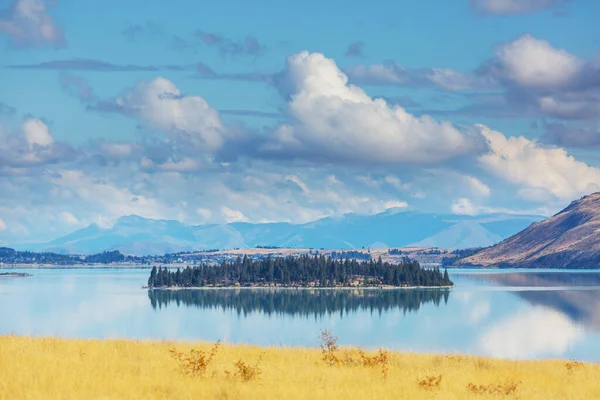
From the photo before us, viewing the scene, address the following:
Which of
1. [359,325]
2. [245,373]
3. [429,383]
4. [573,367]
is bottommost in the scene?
[359,325]

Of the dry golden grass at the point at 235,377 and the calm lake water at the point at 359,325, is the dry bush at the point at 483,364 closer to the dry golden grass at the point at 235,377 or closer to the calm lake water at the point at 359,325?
the dry golden grass at the point at 235,377

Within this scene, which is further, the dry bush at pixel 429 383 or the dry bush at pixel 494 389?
the dry bush at pixel 494 389

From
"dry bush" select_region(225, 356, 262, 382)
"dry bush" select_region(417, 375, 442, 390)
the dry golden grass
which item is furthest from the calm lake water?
"dry bush" select_region(225, 356, 262, 382)

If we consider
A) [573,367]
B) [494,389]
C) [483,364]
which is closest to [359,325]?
[573,367]

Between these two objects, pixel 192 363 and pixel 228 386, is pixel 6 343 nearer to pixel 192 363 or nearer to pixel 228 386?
pixel 192 363

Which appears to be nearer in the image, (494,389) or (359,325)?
(494,389)

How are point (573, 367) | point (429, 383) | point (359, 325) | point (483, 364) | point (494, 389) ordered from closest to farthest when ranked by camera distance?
1. point (429, 383)
2. point (494, 389)
3. point (483, 364)
4. point (573, 367)
5. point (359, 325)

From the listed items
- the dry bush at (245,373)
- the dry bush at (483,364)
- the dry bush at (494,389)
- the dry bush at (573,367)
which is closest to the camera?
the dry bush at (245,373)

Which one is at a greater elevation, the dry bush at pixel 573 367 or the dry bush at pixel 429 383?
the dry bush at pixel 429 383

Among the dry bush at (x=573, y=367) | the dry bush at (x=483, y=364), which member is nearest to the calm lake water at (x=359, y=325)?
the dry bush at (x=573, y=367)

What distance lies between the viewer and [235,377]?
25344mm

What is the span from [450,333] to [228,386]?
116 m

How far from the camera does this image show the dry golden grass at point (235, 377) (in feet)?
72.0

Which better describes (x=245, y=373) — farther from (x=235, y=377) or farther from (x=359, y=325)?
(x=359, y=325)
